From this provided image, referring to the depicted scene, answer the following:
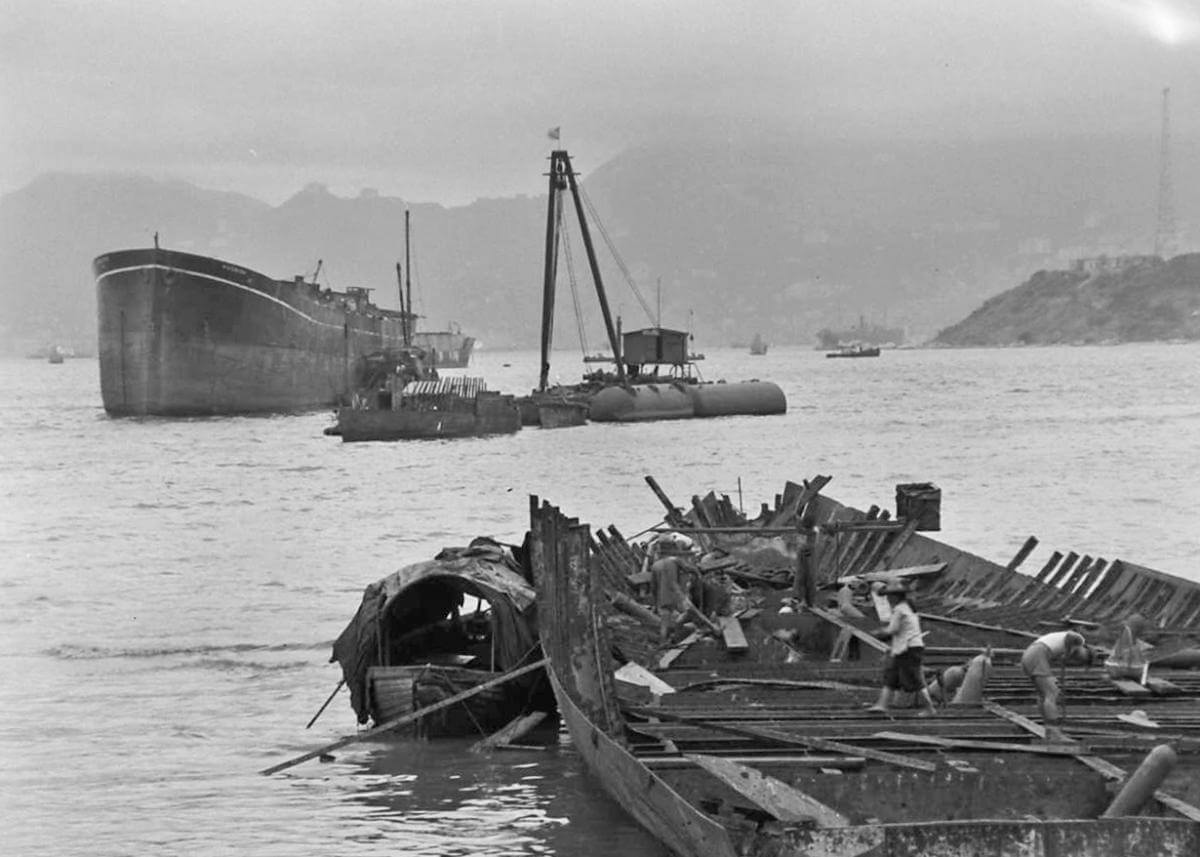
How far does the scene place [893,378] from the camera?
625ft

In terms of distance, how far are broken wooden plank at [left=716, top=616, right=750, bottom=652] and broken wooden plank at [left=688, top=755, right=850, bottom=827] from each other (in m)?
6.00

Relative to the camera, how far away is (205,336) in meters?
91.9

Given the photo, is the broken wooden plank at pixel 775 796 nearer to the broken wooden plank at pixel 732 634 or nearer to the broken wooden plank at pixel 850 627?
the broken wooden plank at pixel 850 627

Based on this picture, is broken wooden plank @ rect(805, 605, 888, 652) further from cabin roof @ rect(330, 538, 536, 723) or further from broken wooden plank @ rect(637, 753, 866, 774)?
broken wooden plank @ rect(637, 753, 866, 774)

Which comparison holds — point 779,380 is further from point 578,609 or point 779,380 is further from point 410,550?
point 578,609

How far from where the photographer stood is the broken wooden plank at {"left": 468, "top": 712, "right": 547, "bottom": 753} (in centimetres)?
1739

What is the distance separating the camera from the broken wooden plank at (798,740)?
11930 millimetres

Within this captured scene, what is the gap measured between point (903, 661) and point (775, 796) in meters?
3.39

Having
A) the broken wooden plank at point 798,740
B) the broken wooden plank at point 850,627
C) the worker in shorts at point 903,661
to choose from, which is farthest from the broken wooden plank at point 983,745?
the broken wooden plank at point 850,627

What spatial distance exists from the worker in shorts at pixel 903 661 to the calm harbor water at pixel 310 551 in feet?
8.32

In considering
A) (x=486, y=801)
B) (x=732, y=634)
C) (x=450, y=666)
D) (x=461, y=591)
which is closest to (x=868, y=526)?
(x=732, y=634)

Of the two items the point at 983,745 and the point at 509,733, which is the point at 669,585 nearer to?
the point at 509,733

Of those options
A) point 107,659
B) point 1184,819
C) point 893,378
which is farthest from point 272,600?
point 893,378

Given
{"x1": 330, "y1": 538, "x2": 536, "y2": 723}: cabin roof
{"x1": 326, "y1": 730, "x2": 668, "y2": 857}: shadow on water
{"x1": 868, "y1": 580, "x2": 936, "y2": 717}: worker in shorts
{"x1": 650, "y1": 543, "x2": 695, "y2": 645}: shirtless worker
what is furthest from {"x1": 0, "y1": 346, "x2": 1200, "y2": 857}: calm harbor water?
{"x1": 650, "y1": 543, "x2": 695, "y2": 645}: shirtless worker
